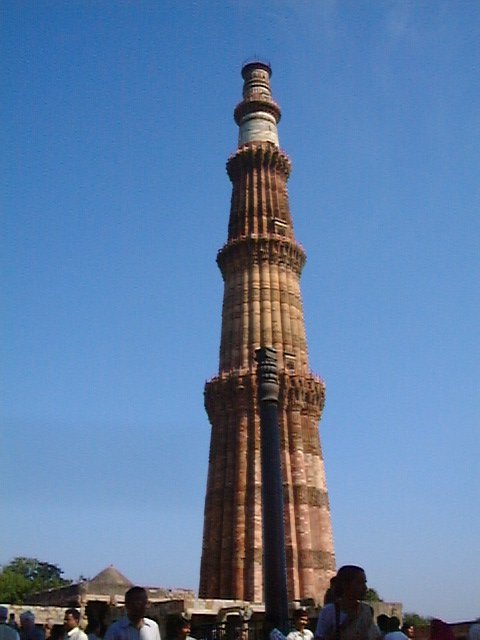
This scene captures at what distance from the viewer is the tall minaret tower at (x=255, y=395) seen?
29.1m

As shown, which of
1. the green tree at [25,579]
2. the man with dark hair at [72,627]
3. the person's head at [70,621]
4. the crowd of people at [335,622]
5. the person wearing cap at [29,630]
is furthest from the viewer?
the green tree at [25,579]

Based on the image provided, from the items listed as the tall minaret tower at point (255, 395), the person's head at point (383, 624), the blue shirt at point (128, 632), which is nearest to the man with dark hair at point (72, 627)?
the blue shirt at point (128, 632)

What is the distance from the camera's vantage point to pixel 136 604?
5.32 meters

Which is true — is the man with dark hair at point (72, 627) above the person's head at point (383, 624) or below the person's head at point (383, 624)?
below

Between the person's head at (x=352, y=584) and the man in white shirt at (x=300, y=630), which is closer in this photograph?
the person's head at (x=352, y=584)

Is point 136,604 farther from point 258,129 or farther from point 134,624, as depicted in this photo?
point 258,129

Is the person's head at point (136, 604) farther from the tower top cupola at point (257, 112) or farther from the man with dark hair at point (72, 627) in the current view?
the tower top cupola at point (257, 112)

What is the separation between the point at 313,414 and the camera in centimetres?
3284

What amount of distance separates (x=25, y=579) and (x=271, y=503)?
42.8 m

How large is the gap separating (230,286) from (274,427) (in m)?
18.9

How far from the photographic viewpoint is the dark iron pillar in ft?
48.5

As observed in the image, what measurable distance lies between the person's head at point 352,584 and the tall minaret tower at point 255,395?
24.6 m

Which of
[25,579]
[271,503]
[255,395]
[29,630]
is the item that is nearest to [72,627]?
[29,630]

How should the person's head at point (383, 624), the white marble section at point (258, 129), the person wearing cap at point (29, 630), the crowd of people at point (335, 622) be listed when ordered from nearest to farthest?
the crowd of people at point (335, 622)
the person's head at point (383, 624)
the person wearing cap at point (29, 630)
the white marble section at point (258, 129)
